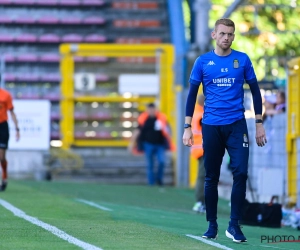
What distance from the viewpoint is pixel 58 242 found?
33.6 feet

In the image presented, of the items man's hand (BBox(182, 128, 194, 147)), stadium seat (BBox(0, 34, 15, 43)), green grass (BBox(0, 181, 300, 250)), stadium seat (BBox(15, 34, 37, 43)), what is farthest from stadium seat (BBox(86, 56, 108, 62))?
man's hand (BBox(182, 128, 194, 147))

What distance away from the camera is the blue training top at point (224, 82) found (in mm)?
11344

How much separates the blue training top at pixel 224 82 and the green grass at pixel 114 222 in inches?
47.1

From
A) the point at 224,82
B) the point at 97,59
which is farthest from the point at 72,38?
the point at 224,82

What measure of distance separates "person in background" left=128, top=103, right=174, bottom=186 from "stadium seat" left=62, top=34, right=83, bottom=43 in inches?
133

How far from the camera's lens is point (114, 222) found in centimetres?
1290

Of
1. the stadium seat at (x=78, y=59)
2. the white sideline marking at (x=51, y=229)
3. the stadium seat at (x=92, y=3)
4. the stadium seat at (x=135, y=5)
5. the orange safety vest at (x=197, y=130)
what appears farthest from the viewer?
the stadium seat at (x=135, y=5)

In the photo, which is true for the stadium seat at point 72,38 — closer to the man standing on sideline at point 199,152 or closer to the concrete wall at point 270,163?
the concrete wall at point 270,163

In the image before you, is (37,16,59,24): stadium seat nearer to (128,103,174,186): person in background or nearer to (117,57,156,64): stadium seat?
(117,57,156,64): stadium seat

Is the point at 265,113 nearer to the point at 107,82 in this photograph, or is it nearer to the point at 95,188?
the point at 95,188

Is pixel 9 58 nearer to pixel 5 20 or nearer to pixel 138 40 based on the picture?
pixel 5 20

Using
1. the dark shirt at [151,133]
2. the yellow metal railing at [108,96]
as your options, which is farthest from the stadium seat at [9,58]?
the dark shirt at [151,133]

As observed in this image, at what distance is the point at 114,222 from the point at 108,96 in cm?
1558

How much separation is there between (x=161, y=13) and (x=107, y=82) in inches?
95.0
